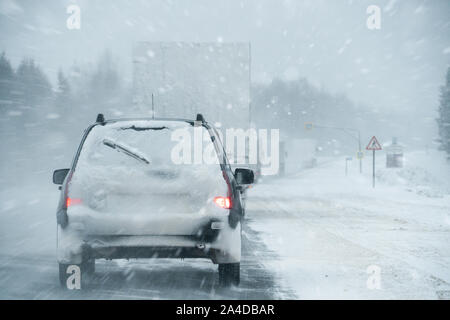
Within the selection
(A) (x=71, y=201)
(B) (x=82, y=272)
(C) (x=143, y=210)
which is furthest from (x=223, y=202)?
(B) (x=82, y=272)

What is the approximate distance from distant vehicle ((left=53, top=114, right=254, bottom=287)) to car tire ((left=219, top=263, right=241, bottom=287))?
0.82ft

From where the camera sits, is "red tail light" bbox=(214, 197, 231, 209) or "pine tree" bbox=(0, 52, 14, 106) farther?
"pine tree" bbox=(0, 52, 14, 106)

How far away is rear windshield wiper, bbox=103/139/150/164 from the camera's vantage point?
5.03 m

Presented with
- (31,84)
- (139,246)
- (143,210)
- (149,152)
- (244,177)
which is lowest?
(139,246)

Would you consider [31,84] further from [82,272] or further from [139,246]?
[139,246]

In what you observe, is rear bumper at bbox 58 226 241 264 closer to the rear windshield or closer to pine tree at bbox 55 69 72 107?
the rear windshield

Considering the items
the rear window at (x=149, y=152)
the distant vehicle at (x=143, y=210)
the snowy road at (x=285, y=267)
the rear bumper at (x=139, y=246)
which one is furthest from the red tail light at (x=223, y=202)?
the snowy road at (x=285, y=267)

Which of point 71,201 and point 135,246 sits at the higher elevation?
point 71,201

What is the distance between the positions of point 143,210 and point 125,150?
639mm

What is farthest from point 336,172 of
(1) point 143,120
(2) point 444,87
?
(1) point 143,120

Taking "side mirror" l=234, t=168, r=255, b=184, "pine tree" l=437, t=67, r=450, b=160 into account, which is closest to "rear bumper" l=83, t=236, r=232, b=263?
"side mirror" l=234, t=168, r=255, b=184

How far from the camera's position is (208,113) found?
15.7 m

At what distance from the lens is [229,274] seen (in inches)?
212

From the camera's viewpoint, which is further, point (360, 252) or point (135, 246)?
point (360, 252)
